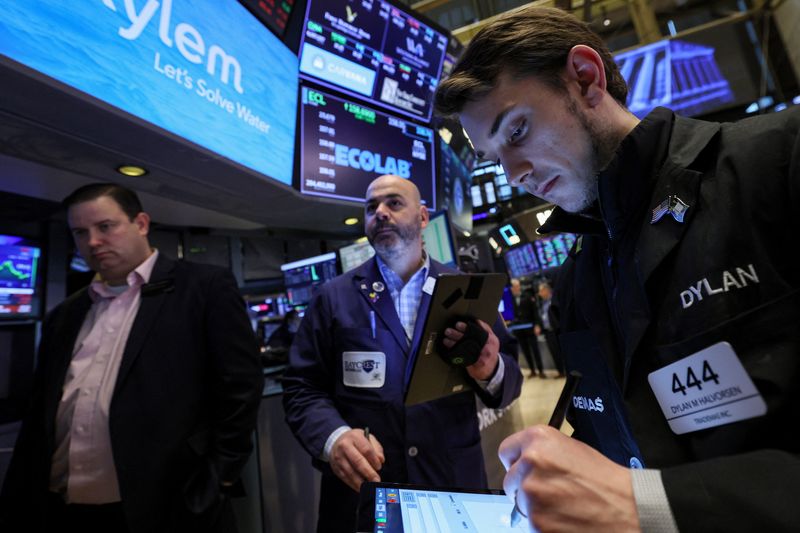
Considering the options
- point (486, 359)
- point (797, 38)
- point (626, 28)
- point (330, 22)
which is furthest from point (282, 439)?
point (626, 28)

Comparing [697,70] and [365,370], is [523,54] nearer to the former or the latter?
[365,370]

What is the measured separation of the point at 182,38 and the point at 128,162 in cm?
70

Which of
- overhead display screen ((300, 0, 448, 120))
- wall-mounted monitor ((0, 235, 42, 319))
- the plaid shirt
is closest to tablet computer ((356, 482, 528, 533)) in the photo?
the plaid shirt

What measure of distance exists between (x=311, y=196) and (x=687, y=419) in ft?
8.44

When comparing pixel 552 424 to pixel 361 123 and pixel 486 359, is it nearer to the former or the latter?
pixel 486 359

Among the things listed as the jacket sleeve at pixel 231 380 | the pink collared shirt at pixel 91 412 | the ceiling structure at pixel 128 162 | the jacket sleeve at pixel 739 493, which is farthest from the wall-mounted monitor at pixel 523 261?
the jacket sleeve at pixel 739 493

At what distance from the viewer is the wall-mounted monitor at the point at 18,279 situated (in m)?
2.58

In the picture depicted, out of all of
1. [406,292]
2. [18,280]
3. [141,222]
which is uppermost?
[141,222]

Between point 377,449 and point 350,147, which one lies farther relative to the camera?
point 350,147

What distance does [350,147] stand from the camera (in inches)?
121

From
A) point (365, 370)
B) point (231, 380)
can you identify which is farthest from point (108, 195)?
point (365, 370)

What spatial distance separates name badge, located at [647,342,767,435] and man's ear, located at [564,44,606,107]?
21.6 inches

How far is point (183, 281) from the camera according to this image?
1.72 m

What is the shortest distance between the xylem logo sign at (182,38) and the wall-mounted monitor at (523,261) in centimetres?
450
